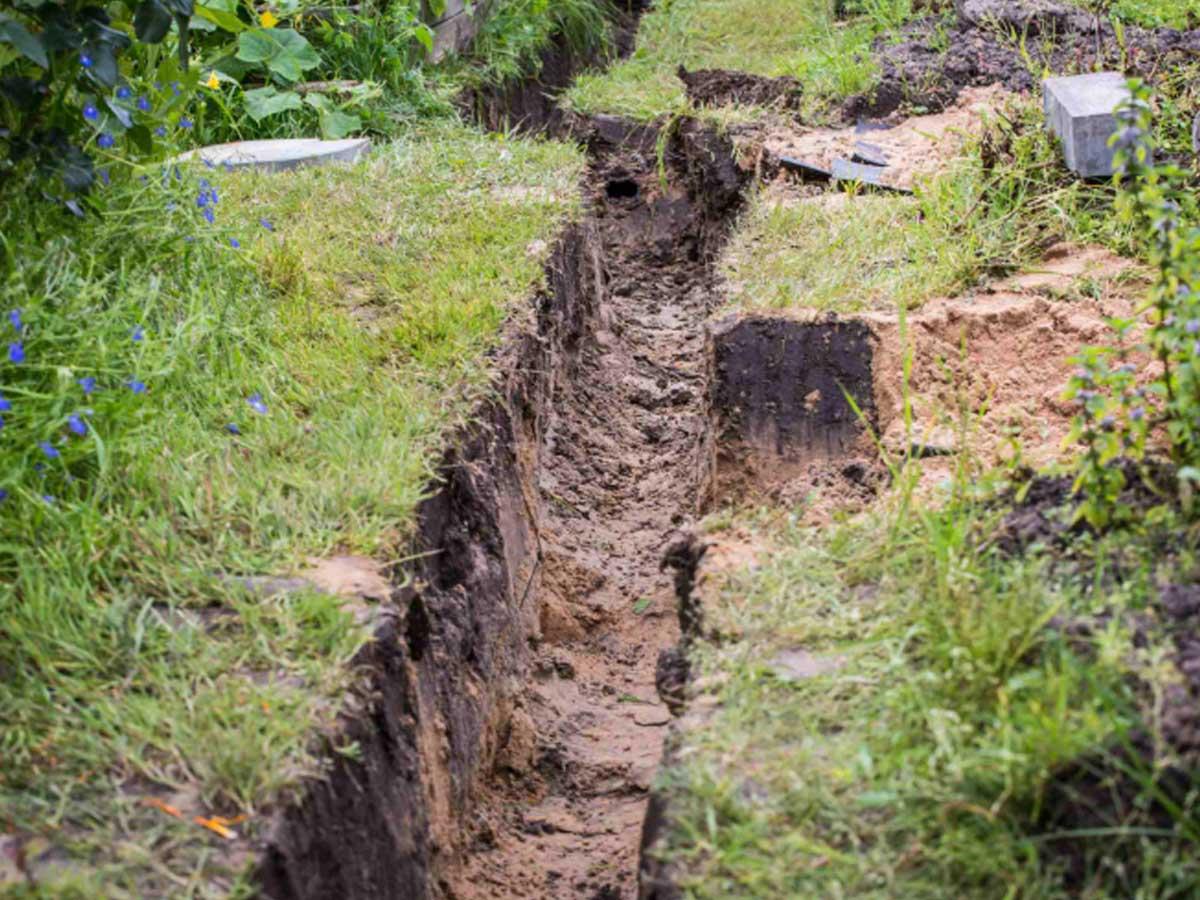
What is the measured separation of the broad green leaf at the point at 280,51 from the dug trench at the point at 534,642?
4.90 ft

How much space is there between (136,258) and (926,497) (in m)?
2.29

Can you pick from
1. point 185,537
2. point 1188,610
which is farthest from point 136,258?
point 1188,610

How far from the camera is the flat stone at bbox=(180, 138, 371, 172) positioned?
570 cm

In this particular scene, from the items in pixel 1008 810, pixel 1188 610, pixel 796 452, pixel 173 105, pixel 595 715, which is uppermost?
pixel 173 105

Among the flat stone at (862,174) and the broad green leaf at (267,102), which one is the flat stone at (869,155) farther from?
the broad green leaf at (267,102)

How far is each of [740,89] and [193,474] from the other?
467cm

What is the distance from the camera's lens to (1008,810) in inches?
87.4

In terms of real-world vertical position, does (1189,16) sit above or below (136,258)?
above

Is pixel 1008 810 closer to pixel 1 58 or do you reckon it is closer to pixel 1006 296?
pixel 1006 296

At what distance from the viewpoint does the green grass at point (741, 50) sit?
6.97 meters

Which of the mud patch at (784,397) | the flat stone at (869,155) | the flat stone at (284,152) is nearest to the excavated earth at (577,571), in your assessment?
the mud patch at (784,397)

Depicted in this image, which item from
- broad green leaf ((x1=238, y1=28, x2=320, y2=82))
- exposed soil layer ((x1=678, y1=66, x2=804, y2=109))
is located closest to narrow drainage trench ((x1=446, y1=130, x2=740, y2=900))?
exposed soil layer ((x1=678, y1=66, x2=804, y2=109))

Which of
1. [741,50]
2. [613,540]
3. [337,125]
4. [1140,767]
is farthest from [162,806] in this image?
[741,50]

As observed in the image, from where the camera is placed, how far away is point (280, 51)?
643 cm
